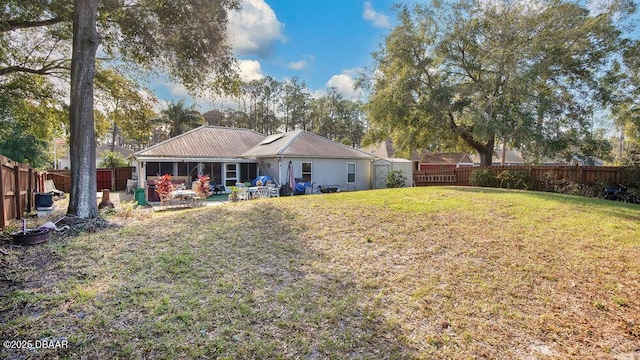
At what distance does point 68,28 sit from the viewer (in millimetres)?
11016

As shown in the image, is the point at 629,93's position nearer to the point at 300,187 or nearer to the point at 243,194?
the point at 300,187

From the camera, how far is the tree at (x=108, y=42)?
782 cm

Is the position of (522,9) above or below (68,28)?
above

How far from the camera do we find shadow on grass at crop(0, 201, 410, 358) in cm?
281

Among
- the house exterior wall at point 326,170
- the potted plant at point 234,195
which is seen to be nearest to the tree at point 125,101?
the potted plant at point 234,195

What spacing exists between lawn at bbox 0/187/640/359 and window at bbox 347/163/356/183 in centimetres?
1250

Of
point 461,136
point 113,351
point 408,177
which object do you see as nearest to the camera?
point 113,351

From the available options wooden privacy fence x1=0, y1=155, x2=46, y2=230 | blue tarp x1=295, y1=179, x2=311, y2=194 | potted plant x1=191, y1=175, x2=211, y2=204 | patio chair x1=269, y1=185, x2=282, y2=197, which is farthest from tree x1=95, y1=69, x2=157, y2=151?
blue tarp x1=295, y1=179, x2=311, y2=194

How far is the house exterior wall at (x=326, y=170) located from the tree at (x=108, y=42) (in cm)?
690

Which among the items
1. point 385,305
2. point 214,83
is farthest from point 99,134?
point 385,305

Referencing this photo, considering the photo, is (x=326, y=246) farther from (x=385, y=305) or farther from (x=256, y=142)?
(x=256, y=142)

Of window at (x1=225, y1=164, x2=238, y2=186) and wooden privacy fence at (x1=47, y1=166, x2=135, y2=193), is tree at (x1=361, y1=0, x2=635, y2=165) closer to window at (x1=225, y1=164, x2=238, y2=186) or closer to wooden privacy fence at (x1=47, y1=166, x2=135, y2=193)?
window at (x1=225, y1=164, x2=238, y2=186)

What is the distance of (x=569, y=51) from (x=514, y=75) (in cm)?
312

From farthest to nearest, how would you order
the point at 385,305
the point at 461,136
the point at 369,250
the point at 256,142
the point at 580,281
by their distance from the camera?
the point at 256,142 → the point at 461,136 → the point at 369,250 → the point at 580,281 → the point at 385,305
